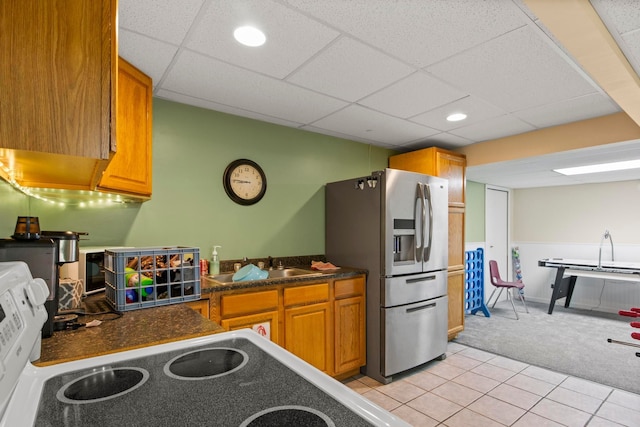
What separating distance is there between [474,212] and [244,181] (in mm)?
4143

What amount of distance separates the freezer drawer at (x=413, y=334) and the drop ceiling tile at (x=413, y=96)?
65.3 inches

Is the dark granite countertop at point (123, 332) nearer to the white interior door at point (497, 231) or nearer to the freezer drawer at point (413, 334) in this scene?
the freezer drawer at point (413, 334)

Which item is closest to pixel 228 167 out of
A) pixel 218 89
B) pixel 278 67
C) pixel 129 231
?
pixel 218 89

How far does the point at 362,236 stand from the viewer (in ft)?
9.89

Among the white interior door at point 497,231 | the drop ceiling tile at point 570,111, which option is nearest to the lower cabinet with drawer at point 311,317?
the drop ceiling tile at point 570,111

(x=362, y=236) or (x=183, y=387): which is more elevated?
(x=362, y=236)

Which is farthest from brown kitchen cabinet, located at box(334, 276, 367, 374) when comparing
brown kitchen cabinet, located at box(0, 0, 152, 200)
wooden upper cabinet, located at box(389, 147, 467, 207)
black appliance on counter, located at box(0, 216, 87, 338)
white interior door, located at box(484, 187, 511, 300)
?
white interior door, located at box(484, 187, 511, 300)

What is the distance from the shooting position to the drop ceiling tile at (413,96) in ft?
7.41

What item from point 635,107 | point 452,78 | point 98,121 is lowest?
point 98,121

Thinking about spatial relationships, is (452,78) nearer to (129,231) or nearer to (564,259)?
(129,231)

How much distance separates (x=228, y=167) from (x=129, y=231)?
35.2 inches

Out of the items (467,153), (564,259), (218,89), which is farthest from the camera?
(564,259)

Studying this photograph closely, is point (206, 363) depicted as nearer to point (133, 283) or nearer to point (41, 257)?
point (41, 257)

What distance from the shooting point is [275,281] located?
2.44 meters
